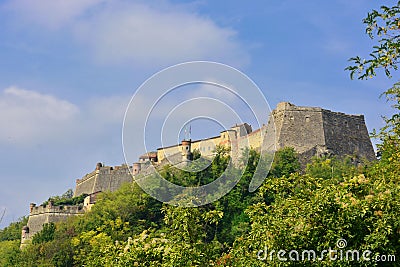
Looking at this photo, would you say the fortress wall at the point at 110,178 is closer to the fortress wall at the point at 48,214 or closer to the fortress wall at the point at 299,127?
the fortress wall at the point at 48,214

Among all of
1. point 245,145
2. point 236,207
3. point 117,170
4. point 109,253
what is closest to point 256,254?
point 109,253

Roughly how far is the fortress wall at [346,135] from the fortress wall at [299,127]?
63 cm

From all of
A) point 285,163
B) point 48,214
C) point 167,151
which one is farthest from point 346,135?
point 48,214

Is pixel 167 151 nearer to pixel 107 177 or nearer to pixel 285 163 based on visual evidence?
pixel 107 177

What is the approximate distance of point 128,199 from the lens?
5522cm

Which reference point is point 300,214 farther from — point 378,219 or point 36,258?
point 36,258

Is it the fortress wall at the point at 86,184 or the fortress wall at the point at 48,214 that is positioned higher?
the fortress wall at the point at 86,184

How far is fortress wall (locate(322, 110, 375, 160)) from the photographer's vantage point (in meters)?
59.2

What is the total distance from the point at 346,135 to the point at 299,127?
384 cm

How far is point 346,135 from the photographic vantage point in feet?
198

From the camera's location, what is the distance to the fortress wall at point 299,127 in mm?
58719

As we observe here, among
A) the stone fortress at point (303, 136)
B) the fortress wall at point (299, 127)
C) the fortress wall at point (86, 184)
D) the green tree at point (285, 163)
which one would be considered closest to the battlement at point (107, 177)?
the fortress wall at point (86, 184)

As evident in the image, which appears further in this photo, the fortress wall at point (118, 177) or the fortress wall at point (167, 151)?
the fortress wall at point (118, 177)

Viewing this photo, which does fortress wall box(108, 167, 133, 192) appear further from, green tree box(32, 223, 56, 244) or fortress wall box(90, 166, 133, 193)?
green tree box(32, 223, 56, 244)
